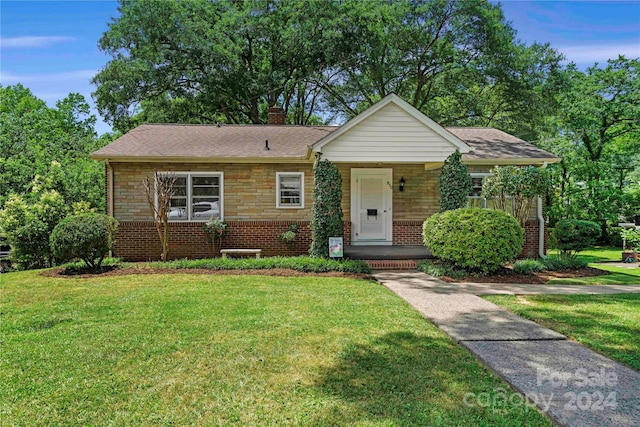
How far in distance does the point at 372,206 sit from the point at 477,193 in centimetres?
338

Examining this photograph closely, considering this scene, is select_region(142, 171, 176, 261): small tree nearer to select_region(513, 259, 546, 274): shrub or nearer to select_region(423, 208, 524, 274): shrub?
select_region(423, 208, 524, 274): shrub

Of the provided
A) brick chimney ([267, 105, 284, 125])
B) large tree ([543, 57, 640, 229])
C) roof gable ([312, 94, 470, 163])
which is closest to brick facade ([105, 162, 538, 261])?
roof gable ([312, 94, 470, 163])

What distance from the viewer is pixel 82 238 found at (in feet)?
30.6

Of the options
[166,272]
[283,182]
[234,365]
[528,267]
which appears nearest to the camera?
[234,365]

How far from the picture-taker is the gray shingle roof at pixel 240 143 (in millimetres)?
12195

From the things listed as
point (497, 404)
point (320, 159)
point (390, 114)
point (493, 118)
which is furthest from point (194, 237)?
point (493, 118)

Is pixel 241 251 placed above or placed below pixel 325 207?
below

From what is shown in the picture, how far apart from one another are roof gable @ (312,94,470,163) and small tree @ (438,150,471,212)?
29 centimetres

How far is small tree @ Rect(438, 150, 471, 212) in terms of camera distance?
1084 centimetres

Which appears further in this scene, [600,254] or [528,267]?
[600,254]

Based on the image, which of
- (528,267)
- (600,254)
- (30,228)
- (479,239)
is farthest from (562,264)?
(30,228)

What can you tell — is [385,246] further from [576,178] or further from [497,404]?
[576,178]

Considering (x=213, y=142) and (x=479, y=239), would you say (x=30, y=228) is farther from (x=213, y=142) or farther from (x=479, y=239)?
(x=479, y=239)

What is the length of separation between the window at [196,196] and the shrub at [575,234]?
31.8ft
